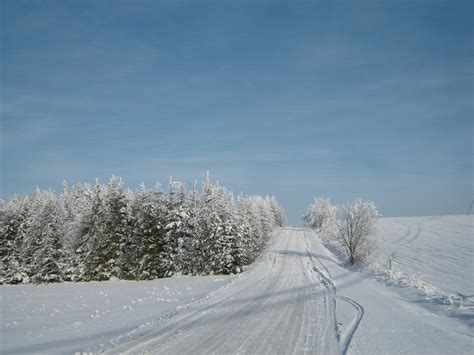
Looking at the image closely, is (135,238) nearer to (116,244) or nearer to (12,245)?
(116,244)

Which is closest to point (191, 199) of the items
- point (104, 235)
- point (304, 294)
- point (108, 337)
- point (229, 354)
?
point (104, 235)

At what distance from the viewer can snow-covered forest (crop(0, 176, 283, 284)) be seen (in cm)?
3850

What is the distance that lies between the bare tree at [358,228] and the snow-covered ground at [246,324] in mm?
19283

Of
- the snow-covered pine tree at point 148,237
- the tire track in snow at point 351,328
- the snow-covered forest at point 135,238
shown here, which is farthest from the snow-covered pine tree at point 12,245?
the tire track in snow at point 351,328

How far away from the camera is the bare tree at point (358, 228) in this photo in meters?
41.8

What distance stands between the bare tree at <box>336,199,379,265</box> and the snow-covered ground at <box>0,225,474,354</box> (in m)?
19.3

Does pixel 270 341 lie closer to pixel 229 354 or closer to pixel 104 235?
pixel 229 354

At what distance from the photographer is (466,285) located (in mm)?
32312

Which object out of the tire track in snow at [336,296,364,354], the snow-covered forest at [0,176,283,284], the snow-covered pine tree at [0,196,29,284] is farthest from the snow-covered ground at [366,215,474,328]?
the snow-covered pine tree at [0,196,29,284]

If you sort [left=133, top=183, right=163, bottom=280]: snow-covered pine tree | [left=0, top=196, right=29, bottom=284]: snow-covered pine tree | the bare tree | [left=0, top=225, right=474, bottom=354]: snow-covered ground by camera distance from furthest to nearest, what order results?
[left=0, top=196, right=29, bottom=284]: snow-covered pine tree < the bare tree < [left=133, top=183, right=163, bottom=280]: snow-covered pine tree < [left=0, top=225, right=474, bottom=354]: snow-covered ground

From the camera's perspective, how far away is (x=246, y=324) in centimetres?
1311

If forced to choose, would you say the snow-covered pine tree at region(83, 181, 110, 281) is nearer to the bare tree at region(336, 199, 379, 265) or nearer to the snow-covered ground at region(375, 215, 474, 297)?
the bare tree at region(336, 199, 379, 265)

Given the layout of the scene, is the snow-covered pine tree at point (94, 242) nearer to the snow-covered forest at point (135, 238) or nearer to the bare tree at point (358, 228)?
the snow-covered forest at point (135, 238)

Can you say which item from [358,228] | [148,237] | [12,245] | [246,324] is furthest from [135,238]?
[246,324]
